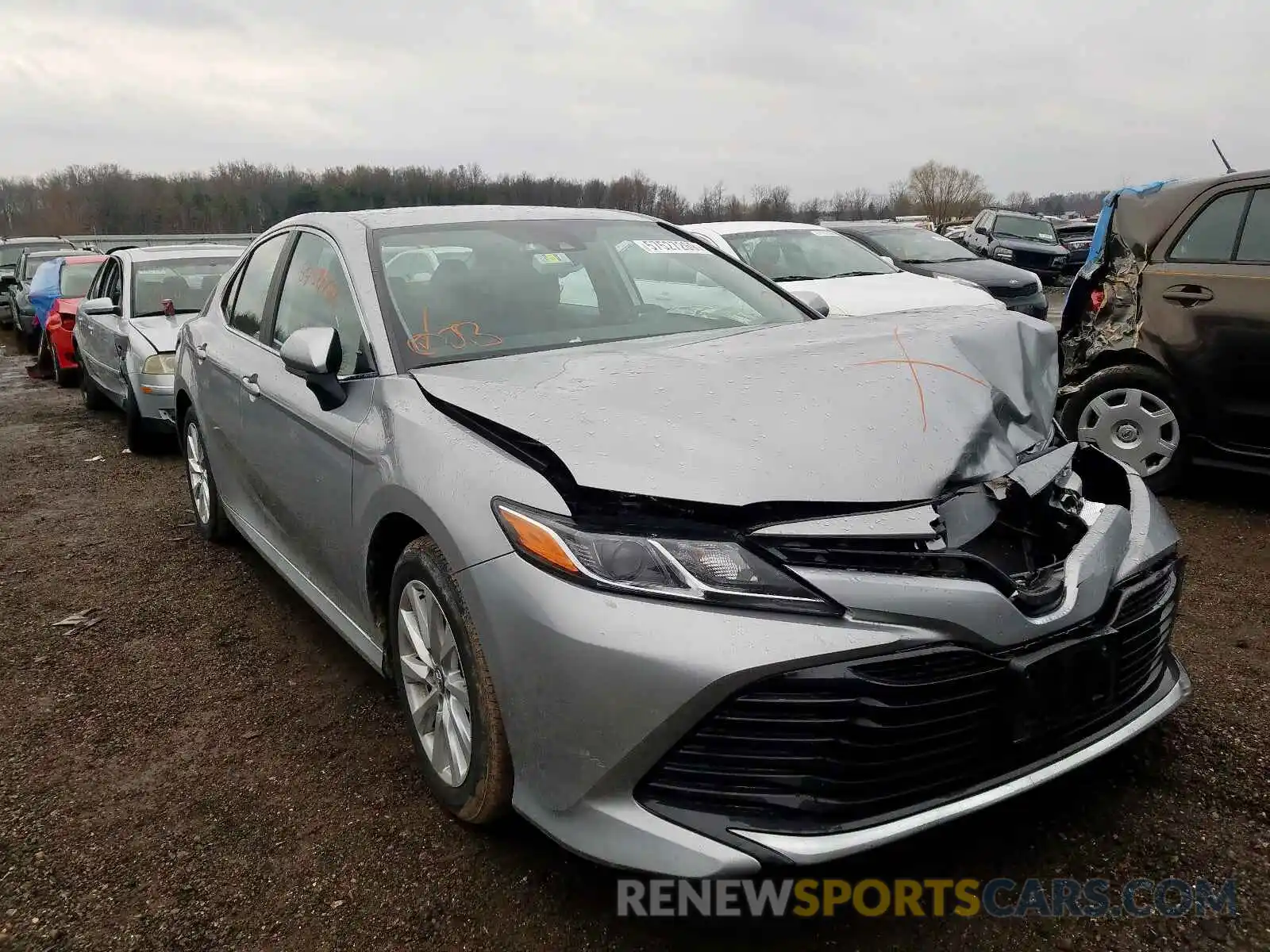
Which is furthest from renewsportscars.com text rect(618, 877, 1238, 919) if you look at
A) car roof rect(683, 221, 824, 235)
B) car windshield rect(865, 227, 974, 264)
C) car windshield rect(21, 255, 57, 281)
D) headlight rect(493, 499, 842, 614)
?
car windshield rect(21, 255, 57, 281)

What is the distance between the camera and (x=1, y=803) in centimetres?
265

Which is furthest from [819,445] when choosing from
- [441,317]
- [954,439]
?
[441,317]

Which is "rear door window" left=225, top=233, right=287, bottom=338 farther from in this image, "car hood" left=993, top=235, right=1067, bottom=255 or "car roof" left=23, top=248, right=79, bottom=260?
"car hood" left=993, top=235, right=1067, bottom=255

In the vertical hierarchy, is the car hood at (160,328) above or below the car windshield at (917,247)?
below

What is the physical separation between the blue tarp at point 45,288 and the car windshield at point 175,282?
17.5 ft

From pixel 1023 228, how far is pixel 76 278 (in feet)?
59.9

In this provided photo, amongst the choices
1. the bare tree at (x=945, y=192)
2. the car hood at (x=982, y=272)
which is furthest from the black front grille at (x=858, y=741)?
the bare tree at (x=945, y=192)

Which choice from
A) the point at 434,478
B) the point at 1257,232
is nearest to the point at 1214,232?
the point at 1257,232

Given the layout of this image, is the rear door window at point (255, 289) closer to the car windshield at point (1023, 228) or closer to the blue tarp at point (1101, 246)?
the blue tarp at point (1101, 246)

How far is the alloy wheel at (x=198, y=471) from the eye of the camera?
4.61 m

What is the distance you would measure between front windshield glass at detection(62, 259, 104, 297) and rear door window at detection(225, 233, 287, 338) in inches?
371

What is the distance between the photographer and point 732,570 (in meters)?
1.81

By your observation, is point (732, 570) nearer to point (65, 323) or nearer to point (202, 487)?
point (202, 487)

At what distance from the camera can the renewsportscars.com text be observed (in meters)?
2.01
